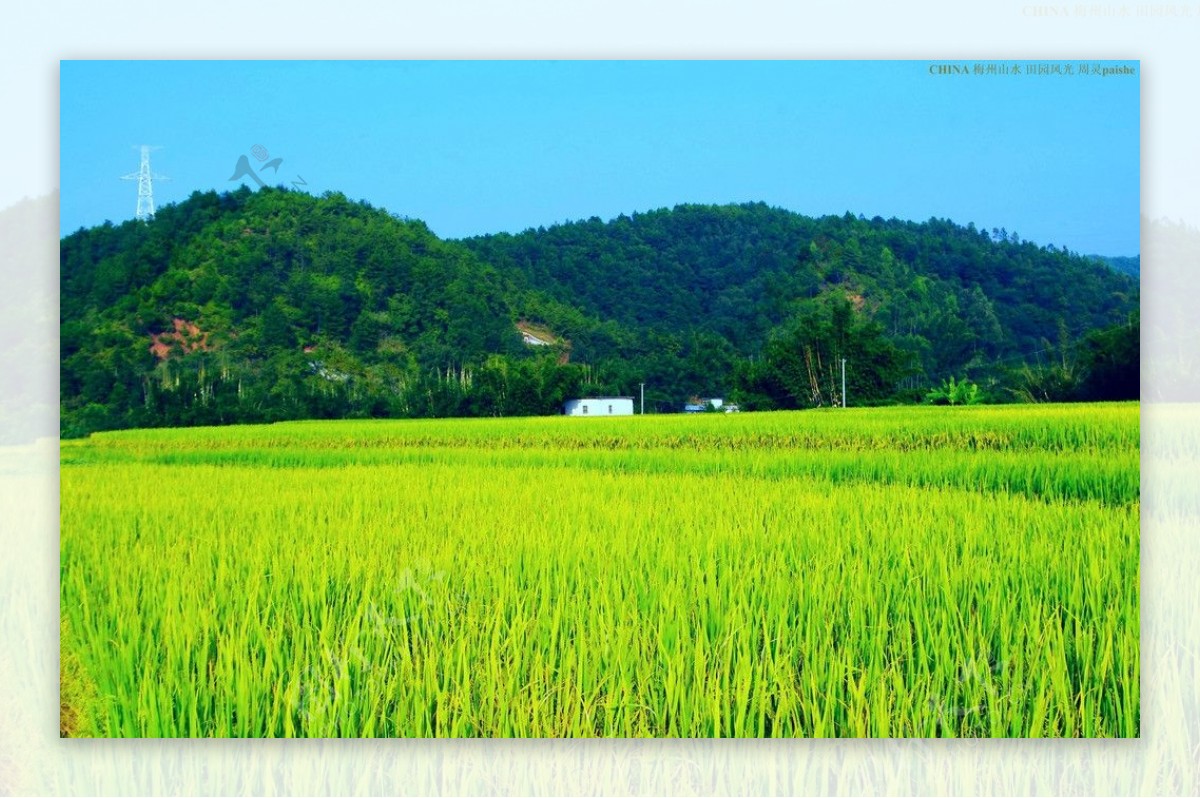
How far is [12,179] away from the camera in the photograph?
3297mm

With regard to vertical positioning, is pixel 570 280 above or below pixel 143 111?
below

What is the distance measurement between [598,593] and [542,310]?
162 centimetres

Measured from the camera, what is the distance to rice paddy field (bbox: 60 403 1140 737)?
2.59 meters

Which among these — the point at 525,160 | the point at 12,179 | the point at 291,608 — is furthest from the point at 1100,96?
the point at 12,179

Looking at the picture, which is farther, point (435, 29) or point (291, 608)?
point (435, 29)

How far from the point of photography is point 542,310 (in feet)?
13.3

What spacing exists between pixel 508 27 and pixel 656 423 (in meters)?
1.86

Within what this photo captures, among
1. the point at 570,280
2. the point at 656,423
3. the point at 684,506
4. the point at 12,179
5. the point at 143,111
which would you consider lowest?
the point at 684,506

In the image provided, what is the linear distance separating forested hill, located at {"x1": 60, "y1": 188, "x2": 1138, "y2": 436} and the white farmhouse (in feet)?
0.20

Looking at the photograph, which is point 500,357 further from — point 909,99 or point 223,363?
point 909,99

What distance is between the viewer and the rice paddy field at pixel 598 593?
259 cm

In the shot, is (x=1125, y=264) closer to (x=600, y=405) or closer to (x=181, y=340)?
(x=600, y=405)

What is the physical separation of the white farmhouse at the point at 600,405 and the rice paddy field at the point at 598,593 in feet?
0.83

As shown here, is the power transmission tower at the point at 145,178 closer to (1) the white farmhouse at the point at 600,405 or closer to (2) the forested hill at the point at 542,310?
(2) the forested hill at the point at 542,310
